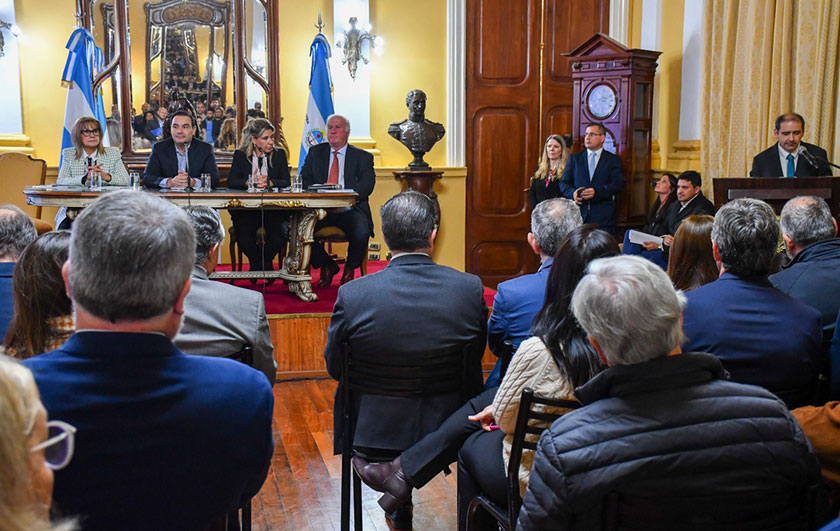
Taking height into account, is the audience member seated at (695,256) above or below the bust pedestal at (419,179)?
below

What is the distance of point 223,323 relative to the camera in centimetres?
230

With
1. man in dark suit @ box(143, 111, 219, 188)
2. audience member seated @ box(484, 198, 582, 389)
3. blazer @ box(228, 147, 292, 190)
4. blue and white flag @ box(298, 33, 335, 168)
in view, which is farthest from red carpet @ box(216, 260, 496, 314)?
audience member seated @ box(484, 198, 582, 389)

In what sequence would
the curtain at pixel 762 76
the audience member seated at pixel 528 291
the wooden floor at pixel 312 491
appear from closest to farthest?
1. the audience member seated at pixel 528 291
2. the wooden floor at pixel 312 491
3. the curtain at pixel 762 76

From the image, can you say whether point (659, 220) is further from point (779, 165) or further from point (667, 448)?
point (667, 448)

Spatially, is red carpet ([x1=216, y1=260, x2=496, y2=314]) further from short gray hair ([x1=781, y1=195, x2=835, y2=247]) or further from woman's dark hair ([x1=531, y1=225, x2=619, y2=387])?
woman's dark hair ([x1=531, y1=225, x2=619, y2=387])

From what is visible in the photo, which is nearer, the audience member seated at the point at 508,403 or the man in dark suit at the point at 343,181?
the audience member seated at the point at 508,403

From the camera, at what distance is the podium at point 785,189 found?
3.83m

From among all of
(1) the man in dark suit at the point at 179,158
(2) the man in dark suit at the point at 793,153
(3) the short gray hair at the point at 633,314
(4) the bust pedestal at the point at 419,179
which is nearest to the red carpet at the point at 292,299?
(1) the man in dark suit at the point at 179,158

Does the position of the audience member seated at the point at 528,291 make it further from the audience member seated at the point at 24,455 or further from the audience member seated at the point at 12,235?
the audience member seated at the point at 24,455

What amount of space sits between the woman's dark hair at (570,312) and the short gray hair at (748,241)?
384 mm

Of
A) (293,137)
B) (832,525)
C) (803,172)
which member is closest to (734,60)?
(803,172)

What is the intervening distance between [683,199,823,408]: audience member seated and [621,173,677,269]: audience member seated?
3.43 metres

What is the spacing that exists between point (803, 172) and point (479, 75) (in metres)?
3.59

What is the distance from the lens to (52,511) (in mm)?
1146
